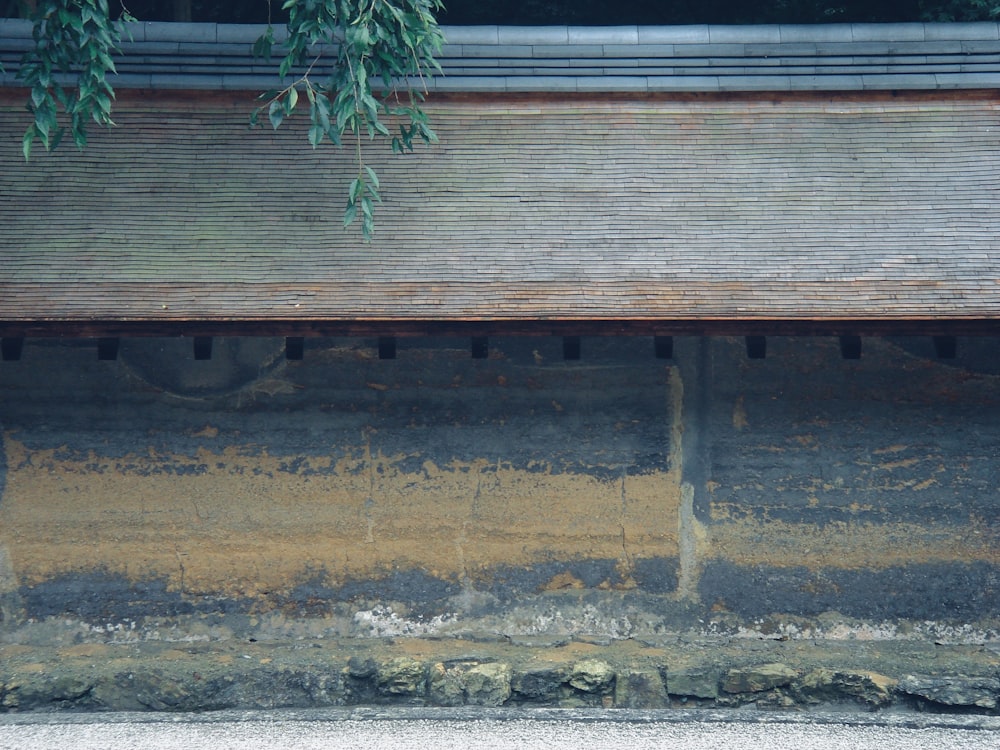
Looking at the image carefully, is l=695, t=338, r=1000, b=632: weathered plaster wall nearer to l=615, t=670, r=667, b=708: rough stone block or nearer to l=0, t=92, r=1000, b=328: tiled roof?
l=0, t=92, r=1000, b=328: tiled roof

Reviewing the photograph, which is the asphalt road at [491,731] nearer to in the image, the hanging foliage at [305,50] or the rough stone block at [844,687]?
the rough stone block at [844,687]

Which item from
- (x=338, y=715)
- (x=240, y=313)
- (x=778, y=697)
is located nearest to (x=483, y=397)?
(x=240, y=313)

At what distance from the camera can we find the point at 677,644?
752cm

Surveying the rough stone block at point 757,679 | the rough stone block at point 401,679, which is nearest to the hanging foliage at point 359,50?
the rough stone block at point 401,679

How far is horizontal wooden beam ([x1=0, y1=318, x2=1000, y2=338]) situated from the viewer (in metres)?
6.89

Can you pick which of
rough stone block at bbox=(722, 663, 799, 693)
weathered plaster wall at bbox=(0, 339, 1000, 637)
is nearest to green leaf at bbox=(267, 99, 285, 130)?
weathered plaster wall at bbox=(0, 339, 1000, 637)

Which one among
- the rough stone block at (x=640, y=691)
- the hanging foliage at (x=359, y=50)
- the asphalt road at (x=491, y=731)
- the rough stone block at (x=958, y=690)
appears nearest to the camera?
the asphalt road at (x=491, y=731)

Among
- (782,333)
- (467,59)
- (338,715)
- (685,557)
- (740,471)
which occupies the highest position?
(467,59)

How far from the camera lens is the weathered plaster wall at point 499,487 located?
7.63m

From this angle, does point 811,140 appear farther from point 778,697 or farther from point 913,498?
point 778,697

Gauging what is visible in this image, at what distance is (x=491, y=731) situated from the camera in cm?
641

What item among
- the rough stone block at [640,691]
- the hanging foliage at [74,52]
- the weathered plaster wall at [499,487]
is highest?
the hanging foliage at [74,52]

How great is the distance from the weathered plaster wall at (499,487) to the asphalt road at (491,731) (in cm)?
105

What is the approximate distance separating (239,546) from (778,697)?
158 inches
